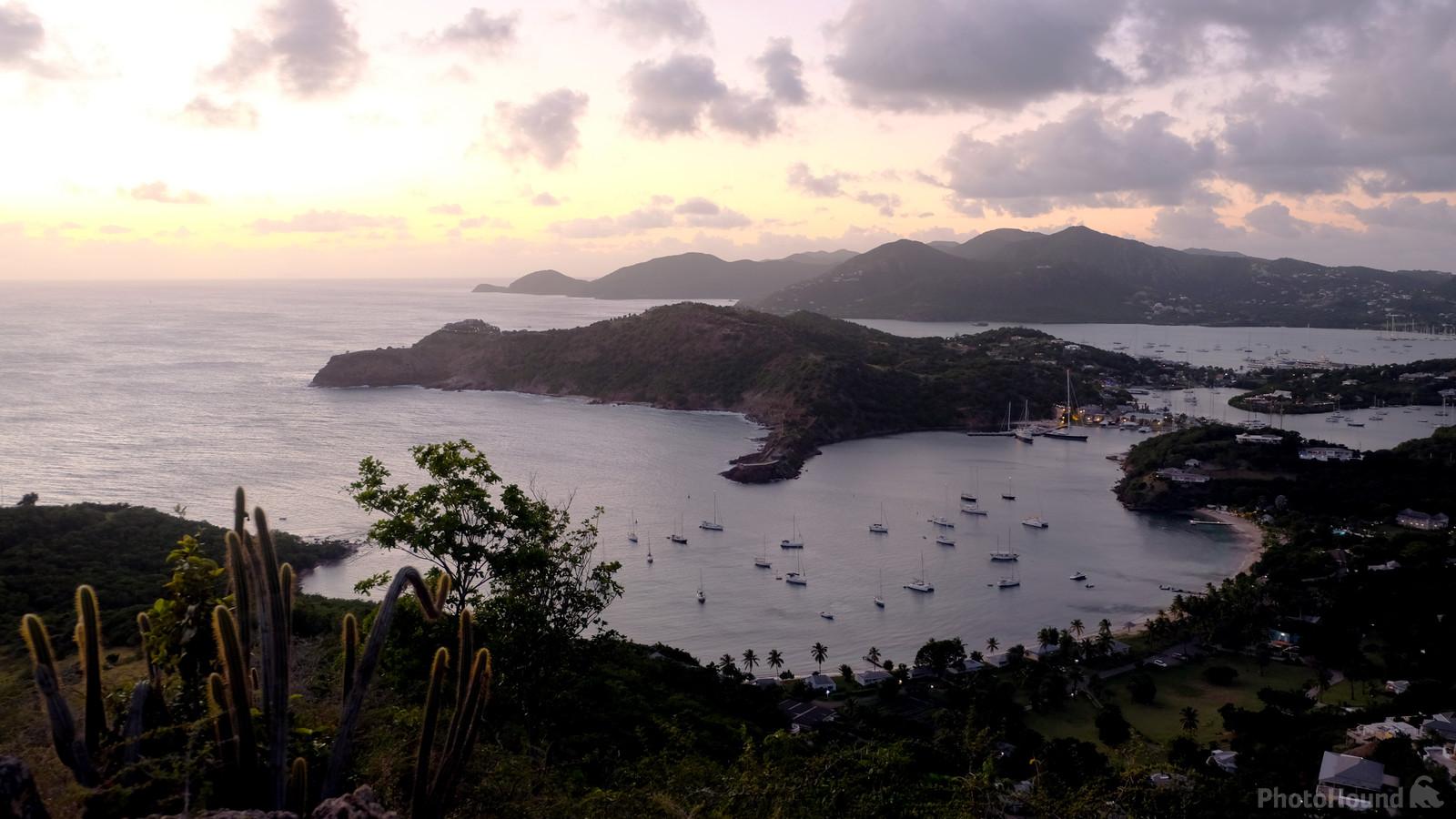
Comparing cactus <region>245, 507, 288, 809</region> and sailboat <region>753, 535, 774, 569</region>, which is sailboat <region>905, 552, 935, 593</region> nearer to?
sailboat <region>753, 535, 774, 569</region>

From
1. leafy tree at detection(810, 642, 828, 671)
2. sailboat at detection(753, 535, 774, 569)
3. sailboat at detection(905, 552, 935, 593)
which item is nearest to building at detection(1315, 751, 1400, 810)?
leafy tree at detection(810, 642, 828, 671)

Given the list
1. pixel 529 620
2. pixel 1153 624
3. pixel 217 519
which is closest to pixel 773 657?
pixel 1153 624

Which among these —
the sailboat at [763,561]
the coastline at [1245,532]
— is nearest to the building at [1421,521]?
the coastline at [1245,532]

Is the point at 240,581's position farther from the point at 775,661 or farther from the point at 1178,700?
the point at 1178,700

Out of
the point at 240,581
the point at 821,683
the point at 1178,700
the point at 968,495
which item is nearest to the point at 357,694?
the point at 240,581

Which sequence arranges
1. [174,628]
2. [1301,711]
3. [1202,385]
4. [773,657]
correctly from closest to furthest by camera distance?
[174,628]
[1301,711]
[773,657]
[1202,385]

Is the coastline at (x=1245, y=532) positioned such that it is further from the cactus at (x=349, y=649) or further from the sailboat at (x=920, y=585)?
the cactus at (x=349, y=649)

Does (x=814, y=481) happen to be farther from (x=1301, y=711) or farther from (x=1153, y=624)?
(x=1301, y=711)
